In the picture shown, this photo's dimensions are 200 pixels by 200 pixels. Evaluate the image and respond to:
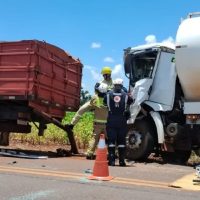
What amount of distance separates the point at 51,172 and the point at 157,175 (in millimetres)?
1914

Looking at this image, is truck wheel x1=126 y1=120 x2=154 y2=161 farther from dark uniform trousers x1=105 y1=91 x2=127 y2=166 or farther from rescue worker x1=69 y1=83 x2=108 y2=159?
dark uniform trousers x1=105 y1=91 x2=127 y2=166

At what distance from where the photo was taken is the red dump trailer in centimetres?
1191

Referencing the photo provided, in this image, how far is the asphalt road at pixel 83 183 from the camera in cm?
676

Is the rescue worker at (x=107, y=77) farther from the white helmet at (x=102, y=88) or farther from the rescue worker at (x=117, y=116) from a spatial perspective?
the rescue worker at (x=117, y=116)

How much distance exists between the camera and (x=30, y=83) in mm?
11875

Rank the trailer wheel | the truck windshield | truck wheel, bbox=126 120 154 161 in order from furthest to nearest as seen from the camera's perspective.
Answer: the trailer wheel, the truck windshield, truck wheel, bbox=126 120 154 161

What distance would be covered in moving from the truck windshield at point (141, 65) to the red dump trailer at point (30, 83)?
2073 mm

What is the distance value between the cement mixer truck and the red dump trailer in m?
2.04

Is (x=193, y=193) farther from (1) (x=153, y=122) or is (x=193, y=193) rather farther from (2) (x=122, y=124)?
(1) (x=153, y=122)

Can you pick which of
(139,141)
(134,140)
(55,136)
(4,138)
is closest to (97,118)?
(134,140)

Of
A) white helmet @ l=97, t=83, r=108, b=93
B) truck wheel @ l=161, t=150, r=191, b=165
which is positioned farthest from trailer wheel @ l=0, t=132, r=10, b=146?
truck wheel @ l=161, t=150, r=191, b=165

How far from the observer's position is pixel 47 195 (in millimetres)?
6660

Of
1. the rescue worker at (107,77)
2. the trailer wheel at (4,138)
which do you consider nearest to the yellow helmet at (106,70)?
the rescue worker at (107,77)

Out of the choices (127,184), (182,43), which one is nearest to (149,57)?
(182,43)
